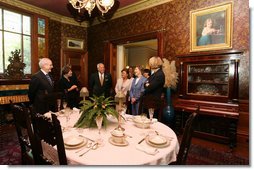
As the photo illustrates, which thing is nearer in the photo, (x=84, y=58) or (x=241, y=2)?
(x=241, y=2)

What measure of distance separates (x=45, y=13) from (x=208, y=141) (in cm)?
525

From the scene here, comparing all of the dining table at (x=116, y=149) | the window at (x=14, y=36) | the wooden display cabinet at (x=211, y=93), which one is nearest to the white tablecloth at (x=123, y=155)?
the dining table at (x=116, y=149)

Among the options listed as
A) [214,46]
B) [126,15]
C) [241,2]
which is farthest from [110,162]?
[126,15]

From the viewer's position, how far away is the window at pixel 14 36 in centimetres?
391

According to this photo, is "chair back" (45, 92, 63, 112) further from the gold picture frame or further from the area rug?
the gold picture frame

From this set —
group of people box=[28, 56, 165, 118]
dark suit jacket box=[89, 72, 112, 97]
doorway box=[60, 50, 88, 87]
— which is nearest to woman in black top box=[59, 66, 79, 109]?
group of people box=[28, 56, 165, 118]

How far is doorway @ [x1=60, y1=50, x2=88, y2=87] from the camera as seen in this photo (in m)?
5.25

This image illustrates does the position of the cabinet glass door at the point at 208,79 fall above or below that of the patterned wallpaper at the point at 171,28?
below

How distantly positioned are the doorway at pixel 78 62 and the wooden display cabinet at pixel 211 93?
3.43 m

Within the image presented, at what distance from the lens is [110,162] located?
3.26 feet

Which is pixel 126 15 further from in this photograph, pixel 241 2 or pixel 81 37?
pixel 241 2

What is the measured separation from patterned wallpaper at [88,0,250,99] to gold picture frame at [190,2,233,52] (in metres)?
0.09

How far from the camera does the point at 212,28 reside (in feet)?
10.2

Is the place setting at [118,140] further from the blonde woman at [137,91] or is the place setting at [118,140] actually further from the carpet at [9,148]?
the blonde woman at [137,91]
